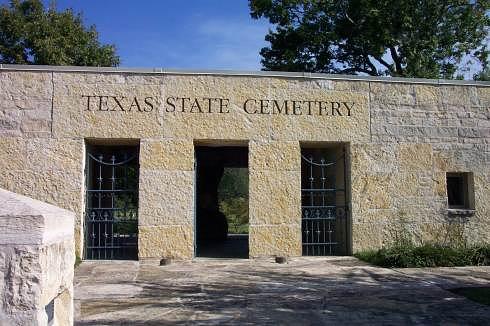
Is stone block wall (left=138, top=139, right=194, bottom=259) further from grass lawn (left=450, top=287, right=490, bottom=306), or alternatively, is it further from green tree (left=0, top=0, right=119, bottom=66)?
green tree (left=0, top=0, right=119, bottom=66)

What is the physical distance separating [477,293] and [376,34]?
49.4 ft

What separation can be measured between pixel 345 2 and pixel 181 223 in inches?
568

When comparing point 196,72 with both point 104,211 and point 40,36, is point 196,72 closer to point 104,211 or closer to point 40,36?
point 104,211

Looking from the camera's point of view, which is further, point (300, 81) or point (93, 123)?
point (300, 81)

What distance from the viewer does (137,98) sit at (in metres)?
8.85

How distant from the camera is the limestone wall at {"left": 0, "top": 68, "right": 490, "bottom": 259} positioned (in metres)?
8.64

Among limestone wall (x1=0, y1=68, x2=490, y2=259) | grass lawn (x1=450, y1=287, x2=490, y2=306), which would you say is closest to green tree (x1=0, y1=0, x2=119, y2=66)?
limestone wall (x1=0, y1=68, x2=490, y2=259)

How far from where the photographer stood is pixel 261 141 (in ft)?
29.6

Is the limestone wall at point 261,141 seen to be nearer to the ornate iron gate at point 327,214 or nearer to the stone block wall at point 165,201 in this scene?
the stone block wall at point 165,201

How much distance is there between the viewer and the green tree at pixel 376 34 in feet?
62.5

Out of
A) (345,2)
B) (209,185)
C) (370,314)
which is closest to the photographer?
(370,314)

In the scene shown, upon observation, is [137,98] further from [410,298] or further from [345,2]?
[345,2]

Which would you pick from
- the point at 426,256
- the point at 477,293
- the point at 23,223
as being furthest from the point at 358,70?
the point at 23,223

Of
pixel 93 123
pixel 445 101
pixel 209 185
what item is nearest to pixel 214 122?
pixel 93 123
